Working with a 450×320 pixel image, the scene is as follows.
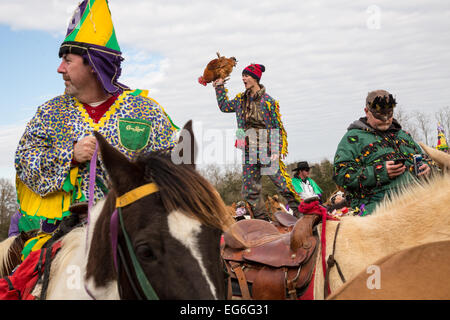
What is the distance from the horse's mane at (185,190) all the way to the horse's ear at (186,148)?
61mm

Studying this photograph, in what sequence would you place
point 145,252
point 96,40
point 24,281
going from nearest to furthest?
point 145,252, point 24,281, point 96,40

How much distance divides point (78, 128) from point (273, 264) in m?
1.63

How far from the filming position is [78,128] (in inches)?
→ 102

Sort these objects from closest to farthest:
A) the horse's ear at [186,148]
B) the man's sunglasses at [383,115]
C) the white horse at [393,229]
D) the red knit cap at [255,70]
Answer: the horse's ear at [186,148], the white horse at [393,229], the man's sunglasses at [383,115], the red knit cap at [255,70]

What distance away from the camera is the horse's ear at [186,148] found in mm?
1909

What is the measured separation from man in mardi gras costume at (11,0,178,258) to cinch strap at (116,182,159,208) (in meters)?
0.81

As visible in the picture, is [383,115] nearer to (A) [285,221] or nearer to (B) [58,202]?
(A) [285,221]

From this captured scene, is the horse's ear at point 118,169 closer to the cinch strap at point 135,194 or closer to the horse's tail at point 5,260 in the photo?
the cinch strap at point 135,194

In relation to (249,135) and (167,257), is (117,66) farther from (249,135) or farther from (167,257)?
(249,135)

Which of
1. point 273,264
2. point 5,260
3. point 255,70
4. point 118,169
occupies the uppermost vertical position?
point 255,70

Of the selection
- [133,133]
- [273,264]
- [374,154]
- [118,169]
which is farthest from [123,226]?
[374,154]

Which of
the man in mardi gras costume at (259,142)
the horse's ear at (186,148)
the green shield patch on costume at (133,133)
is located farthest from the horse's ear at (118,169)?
the man in mardi gras costume at (259,142)
